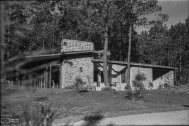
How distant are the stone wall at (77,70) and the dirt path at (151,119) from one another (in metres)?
11.8

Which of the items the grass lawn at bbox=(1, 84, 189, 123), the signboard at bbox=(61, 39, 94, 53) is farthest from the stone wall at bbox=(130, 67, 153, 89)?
the grass lawn at bbox=(1, 84, 189, 123)

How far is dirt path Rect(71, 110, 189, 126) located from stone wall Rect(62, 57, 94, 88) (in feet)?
38.8

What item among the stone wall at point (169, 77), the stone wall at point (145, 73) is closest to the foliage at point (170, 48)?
the stone wall at point (169, 77)

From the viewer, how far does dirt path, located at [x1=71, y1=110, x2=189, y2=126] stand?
314 inches

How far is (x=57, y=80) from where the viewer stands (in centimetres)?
2173

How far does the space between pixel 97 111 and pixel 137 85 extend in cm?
437

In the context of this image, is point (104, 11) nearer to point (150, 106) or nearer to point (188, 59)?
point (150, 106)

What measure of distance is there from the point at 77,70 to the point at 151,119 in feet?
42.7

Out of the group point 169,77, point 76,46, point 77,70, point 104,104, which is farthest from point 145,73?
point 104,104

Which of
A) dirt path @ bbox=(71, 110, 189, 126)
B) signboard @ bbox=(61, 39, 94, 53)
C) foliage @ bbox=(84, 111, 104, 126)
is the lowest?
foliage @ bbox=(84, 111, 104, 126)

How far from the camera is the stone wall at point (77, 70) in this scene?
20.3 meters

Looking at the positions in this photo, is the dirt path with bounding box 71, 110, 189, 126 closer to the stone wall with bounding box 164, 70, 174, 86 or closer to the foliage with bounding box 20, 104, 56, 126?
the foliage with bounding box 20, 104, 56, 126

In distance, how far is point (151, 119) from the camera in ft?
27.6

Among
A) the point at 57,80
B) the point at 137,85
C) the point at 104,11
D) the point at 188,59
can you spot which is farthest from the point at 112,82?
the point at 188,59
